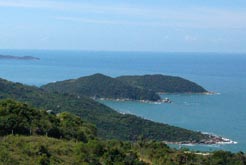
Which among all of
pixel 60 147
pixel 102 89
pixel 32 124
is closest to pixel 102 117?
pixel 102 89

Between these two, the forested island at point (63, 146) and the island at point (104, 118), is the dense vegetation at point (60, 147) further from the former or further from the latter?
the island at point (104, 118)

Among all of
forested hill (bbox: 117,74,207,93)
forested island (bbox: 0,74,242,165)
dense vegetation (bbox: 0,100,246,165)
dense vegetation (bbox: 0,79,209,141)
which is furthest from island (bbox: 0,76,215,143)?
forested hill (bbox: 117,74,207,93)

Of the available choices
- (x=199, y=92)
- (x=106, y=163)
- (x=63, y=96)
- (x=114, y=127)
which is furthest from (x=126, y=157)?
(x=199, y=92)

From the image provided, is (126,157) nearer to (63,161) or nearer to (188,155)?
(63,161)

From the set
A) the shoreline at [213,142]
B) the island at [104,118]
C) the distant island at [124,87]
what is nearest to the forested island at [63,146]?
the island at [104,118]

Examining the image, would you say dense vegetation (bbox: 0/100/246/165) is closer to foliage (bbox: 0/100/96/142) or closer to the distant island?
foliage (bbox: 0/100/96/142)

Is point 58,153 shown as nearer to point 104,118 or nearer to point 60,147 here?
point 60,147
